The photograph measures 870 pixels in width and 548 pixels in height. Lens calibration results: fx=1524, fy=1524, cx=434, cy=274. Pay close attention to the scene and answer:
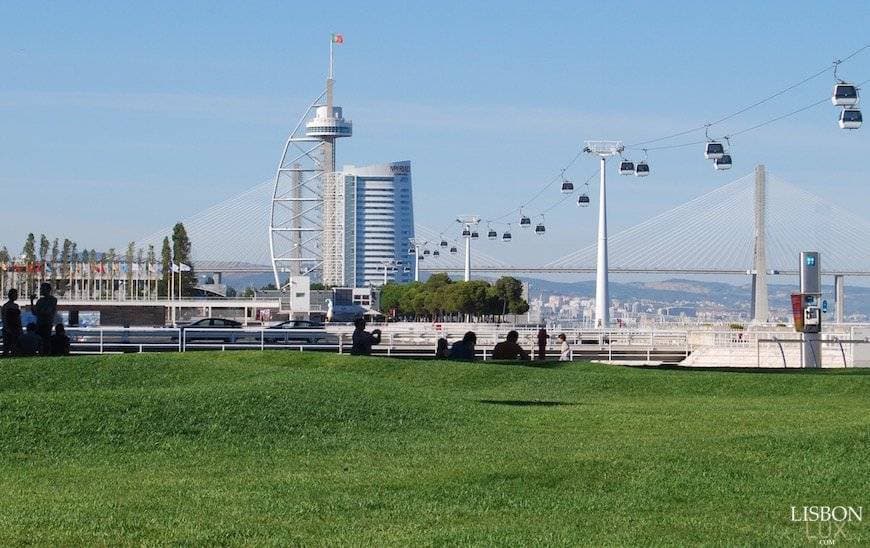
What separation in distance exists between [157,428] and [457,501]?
17.4 feet

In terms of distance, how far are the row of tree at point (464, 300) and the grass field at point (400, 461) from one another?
87.3 m

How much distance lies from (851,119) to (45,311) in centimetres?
1532

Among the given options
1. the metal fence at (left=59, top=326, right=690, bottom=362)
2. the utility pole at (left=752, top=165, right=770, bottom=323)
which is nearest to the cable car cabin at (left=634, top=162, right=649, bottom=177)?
the metal fence at (left=59, top=326, right=690, bottom=362)

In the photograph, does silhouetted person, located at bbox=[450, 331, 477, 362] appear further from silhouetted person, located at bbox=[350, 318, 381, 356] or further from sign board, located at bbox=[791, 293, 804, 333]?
sign board, located at bbox=[791, 293, 804, 333]

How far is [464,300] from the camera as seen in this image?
112188mm

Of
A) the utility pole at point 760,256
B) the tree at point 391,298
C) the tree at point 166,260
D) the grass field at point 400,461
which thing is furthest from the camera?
the tree at point 391,298

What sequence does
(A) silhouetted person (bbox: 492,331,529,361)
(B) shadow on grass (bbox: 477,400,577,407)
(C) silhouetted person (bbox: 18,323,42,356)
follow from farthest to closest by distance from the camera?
(A) silhouetted person (bbox: 492,331,529,361) → (C) silhouetted person (bbox: 18,323,42,356) → (B) shadow on grass (bbox: 477,400,577,407)

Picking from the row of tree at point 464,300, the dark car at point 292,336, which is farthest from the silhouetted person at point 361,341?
the row of tree at point 464,300

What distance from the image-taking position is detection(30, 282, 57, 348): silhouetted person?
24688 mm

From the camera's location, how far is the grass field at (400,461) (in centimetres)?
938

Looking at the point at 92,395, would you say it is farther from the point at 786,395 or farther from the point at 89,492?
the point at 786,395

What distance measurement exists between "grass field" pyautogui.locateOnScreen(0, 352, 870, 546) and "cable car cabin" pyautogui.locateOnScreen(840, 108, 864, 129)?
860 cm

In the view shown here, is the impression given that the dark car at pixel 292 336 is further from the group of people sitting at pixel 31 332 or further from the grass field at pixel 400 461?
the grass field at pixel 400 461

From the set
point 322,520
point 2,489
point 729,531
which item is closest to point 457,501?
point 322,520
